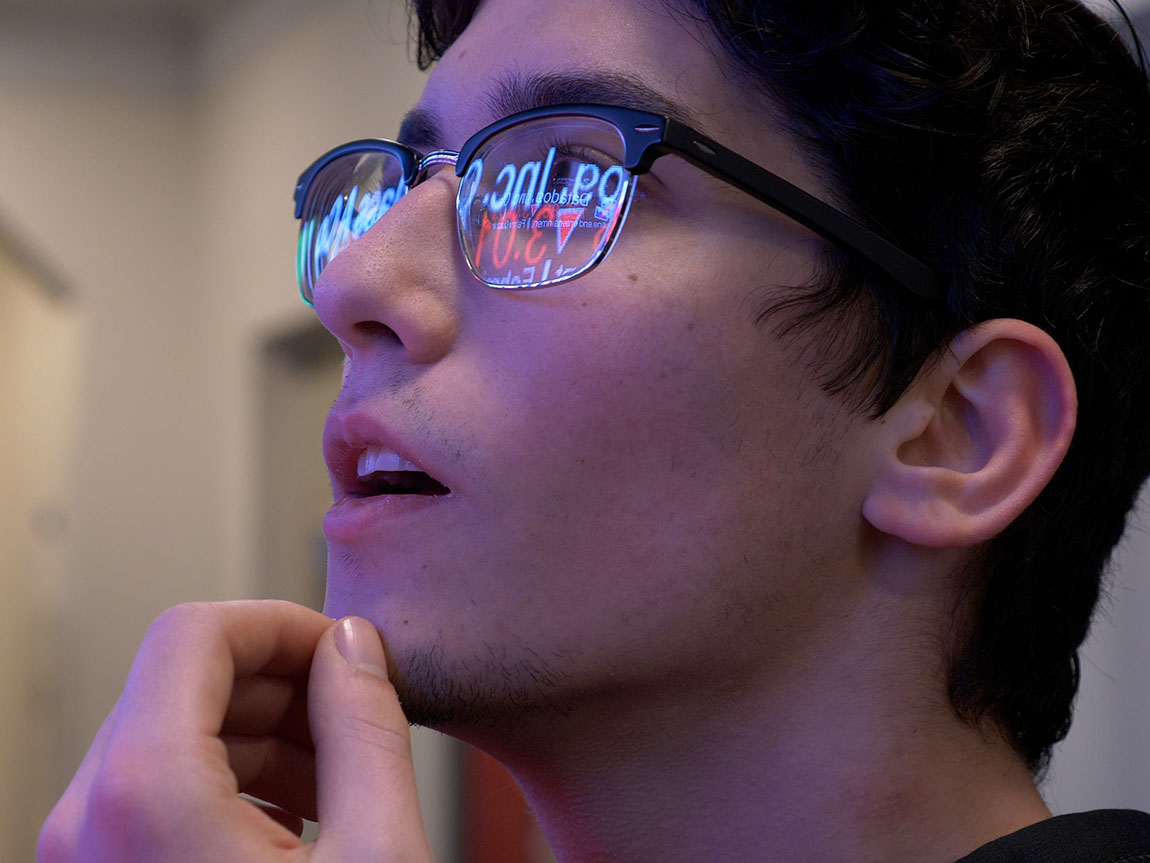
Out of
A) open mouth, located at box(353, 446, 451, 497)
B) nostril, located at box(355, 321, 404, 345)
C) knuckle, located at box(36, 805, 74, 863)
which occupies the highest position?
nostril, located at box(355, 321, 404, 345)

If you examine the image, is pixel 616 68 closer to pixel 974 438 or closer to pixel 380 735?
pixel 974 438

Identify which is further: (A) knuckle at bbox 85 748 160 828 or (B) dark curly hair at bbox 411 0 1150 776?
(B) dark curly hair at bbox 411 0 1150 776

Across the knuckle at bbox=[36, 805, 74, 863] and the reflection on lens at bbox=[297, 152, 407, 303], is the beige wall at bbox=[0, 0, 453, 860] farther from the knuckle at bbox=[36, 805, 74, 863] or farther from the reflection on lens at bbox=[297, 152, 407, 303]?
the knuckle at bbox=[36, 805, 74, 863]

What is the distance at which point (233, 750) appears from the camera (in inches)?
34.8

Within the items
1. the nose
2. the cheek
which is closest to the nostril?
the nose

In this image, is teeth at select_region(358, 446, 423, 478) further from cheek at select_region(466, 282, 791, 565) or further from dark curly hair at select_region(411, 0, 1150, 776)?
dark curly hair at select_region(411, 0, 1150, 776)

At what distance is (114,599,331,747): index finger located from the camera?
710 millimetres

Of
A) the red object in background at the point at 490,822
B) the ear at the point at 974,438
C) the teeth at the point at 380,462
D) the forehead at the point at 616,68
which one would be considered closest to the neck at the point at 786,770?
the ear at the point at 974,438

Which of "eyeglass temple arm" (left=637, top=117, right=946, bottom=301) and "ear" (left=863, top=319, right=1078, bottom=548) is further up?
"eyeglass temple arm" (left=637, top=117, right=946, bottom=301)

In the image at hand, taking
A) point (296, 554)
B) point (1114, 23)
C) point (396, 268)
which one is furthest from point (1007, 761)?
point (296, 554)

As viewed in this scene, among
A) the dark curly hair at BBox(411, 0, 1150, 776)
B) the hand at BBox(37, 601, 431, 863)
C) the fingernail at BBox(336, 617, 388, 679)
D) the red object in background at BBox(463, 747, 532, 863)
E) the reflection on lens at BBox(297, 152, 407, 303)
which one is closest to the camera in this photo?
the hand at BBox(37, 601, 431, 863)

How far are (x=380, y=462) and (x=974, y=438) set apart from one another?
52 centimetres

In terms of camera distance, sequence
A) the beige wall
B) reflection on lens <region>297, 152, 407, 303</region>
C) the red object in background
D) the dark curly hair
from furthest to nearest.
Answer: the beige wall, the red object in background, reflection on lens <region>297, 152, 407, 303</region>, the dark curly hair

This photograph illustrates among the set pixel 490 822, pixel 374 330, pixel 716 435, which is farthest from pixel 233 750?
pixel 490 822
